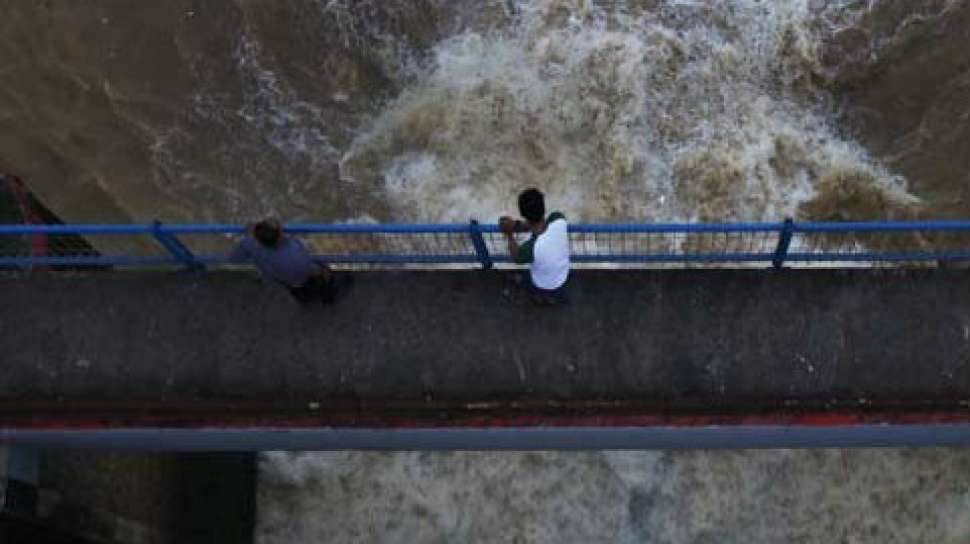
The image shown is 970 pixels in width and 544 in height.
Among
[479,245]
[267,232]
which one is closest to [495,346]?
[479,245]

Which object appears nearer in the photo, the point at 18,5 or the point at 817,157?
the point at 817,157

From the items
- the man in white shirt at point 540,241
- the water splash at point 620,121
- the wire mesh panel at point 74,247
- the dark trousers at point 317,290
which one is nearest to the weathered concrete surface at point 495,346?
the dark trousers at point 317,290

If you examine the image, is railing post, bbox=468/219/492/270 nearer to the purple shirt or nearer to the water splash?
the purple shirt

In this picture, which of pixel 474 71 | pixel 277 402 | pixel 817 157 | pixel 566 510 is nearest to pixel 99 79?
pixel 474 71

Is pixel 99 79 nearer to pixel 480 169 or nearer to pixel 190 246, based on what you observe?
pixel 190 246

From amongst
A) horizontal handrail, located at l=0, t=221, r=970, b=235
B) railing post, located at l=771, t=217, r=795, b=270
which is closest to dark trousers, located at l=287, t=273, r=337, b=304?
horizontal handrail, located at l=0, t=221, r=970, b=235

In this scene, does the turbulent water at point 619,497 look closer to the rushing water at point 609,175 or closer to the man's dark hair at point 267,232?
the rushing water at point 609,175

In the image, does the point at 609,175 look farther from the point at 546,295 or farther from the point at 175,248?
the point at 175,248
